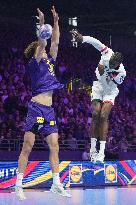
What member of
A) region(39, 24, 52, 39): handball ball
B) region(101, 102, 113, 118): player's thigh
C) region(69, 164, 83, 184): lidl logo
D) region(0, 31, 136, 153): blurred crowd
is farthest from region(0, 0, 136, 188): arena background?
region(39, 24, 52, 39): handball ball

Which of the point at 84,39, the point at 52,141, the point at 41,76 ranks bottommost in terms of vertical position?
the point at 52,141

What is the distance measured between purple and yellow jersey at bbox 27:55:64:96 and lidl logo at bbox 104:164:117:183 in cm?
581

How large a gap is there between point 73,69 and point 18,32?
11.9ft

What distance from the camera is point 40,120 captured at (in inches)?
262

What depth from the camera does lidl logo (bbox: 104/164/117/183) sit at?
12137 millimetres

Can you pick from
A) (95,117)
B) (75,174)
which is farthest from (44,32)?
(75,174)

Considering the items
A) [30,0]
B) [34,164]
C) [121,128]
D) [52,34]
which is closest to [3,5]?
[30,0]

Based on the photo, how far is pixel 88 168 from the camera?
1191cm

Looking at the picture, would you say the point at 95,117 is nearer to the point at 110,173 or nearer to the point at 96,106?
the point at 96,106

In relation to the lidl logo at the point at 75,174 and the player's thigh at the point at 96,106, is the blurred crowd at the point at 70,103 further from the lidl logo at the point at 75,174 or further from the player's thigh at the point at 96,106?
the player's thigh at the point at 96,106

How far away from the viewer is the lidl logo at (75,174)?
1189 cm

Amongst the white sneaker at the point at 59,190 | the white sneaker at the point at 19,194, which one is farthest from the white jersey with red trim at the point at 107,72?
the white sneaker at the point at 19,194

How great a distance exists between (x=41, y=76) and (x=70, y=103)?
45.0ft

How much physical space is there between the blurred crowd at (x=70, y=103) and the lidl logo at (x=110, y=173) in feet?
9.19
